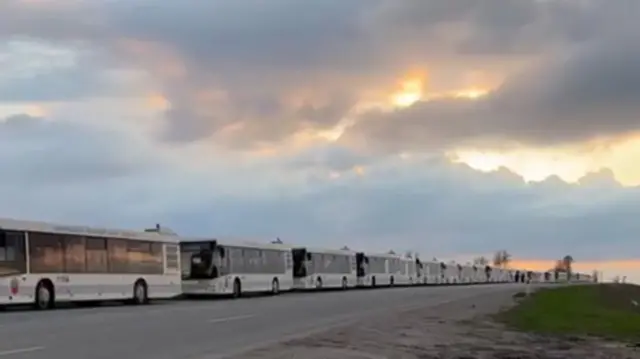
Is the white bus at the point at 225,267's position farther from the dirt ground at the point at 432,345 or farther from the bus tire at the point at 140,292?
the dirt ground at the point at 432,345

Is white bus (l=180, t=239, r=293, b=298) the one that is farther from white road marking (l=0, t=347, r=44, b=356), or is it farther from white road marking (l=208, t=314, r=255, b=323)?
white road marking (l=0, t=347, r=44, b=356)

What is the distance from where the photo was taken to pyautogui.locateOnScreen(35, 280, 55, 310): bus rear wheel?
106ft

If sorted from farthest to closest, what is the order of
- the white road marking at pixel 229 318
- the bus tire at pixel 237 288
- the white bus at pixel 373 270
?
the white bus at pixel 373 270
the bus tire at pixel 237 288
the white road marking at pixel 229 318

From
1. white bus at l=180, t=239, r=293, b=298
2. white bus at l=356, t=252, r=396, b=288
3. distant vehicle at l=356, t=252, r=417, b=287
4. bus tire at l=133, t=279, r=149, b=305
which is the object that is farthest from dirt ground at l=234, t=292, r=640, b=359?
distant vehicle at l=356, t=252, r=417, b=287

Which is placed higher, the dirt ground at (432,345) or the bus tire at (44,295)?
the bus tire at (44,295)

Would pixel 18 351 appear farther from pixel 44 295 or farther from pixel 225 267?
pixel 225 267

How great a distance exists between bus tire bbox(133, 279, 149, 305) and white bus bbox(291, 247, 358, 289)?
23229mm

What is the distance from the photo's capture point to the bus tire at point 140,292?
38500mm

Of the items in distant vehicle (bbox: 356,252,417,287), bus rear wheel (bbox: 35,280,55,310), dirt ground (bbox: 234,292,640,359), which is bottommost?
distant vehicle (bbox: 356,252,417,287)

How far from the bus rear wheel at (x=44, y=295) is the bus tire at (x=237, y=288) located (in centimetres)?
1580

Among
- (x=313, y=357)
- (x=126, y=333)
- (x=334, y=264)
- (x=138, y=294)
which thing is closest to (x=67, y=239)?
(x=138, y=294)

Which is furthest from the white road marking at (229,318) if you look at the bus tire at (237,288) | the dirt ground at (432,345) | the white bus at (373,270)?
the white bus at (373,270)

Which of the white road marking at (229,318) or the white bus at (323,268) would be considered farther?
the white bus at (323,268)

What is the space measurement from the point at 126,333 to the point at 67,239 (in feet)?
48.4
